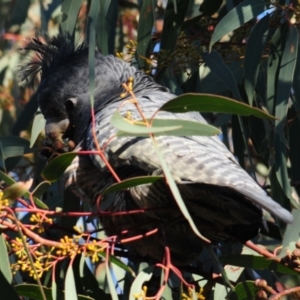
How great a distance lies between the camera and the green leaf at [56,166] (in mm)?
2374

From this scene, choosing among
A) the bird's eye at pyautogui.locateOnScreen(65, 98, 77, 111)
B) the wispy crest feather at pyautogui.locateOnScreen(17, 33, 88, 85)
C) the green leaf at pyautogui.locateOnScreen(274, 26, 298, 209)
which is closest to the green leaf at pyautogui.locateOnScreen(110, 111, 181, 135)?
the green leaf at pyautogui.locateOnScreen(274, 26, 298, 209)

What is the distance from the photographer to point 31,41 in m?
3.49

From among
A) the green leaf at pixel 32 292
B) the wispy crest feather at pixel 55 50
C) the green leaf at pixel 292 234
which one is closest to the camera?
the green leaf at pixel 292 234

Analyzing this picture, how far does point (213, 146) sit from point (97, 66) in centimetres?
92

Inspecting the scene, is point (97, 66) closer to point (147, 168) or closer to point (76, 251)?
point (147, 168)

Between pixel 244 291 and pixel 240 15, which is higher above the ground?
pixel 240 15

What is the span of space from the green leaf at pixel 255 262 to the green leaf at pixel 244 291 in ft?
0.20

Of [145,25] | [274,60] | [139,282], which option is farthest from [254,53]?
[139,282]

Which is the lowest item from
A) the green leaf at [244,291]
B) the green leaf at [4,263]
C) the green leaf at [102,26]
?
the green leaf at [244,291]

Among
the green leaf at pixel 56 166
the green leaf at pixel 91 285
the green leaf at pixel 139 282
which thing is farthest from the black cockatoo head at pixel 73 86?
the green leaf at pixel 139 282

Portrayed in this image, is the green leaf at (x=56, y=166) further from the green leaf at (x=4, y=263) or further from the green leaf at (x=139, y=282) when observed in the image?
the green leaf at (x=139, y=282)

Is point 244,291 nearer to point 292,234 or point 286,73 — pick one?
point 292,234

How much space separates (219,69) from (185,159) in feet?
2.38

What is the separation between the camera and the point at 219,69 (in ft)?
9.96
